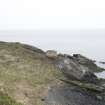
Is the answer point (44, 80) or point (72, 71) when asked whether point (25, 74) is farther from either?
point (72, 71)

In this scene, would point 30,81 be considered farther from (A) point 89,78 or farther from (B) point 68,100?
(A) point 89,78

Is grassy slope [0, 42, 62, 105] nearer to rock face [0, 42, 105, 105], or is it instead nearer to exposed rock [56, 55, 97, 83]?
rock face [0, 42, 105, 105]

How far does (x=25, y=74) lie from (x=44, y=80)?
2656 millimetres

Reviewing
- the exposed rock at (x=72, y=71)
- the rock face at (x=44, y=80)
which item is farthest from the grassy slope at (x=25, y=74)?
the exposed rock at (x=72, y=71)

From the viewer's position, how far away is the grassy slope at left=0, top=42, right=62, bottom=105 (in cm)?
2962

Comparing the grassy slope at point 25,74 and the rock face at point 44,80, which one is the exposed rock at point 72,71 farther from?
the grassy slope at point 25,74

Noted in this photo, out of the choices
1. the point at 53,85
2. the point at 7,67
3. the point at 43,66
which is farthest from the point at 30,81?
the point at 43,66

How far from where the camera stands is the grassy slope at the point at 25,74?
2962 cm

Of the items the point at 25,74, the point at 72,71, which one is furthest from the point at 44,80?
the point at 72,71

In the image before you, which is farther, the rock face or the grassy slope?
the rock face

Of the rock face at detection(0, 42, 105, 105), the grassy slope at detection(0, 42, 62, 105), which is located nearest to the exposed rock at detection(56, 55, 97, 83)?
the rock face at detection(0, 42, 105, 105)

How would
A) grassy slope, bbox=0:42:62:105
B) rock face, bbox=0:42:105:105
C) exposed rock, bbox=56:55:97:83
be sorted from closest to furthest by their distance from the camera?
1. grassy slope, bbox=0:42:62:105
2. rock face, bbox=0:42:105:105
3. exposed rock, bbox=56:55:97:83

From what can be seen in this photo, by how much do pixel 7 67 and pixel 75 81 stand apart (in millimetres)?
9541

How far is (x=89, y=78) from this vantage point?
144 ft
